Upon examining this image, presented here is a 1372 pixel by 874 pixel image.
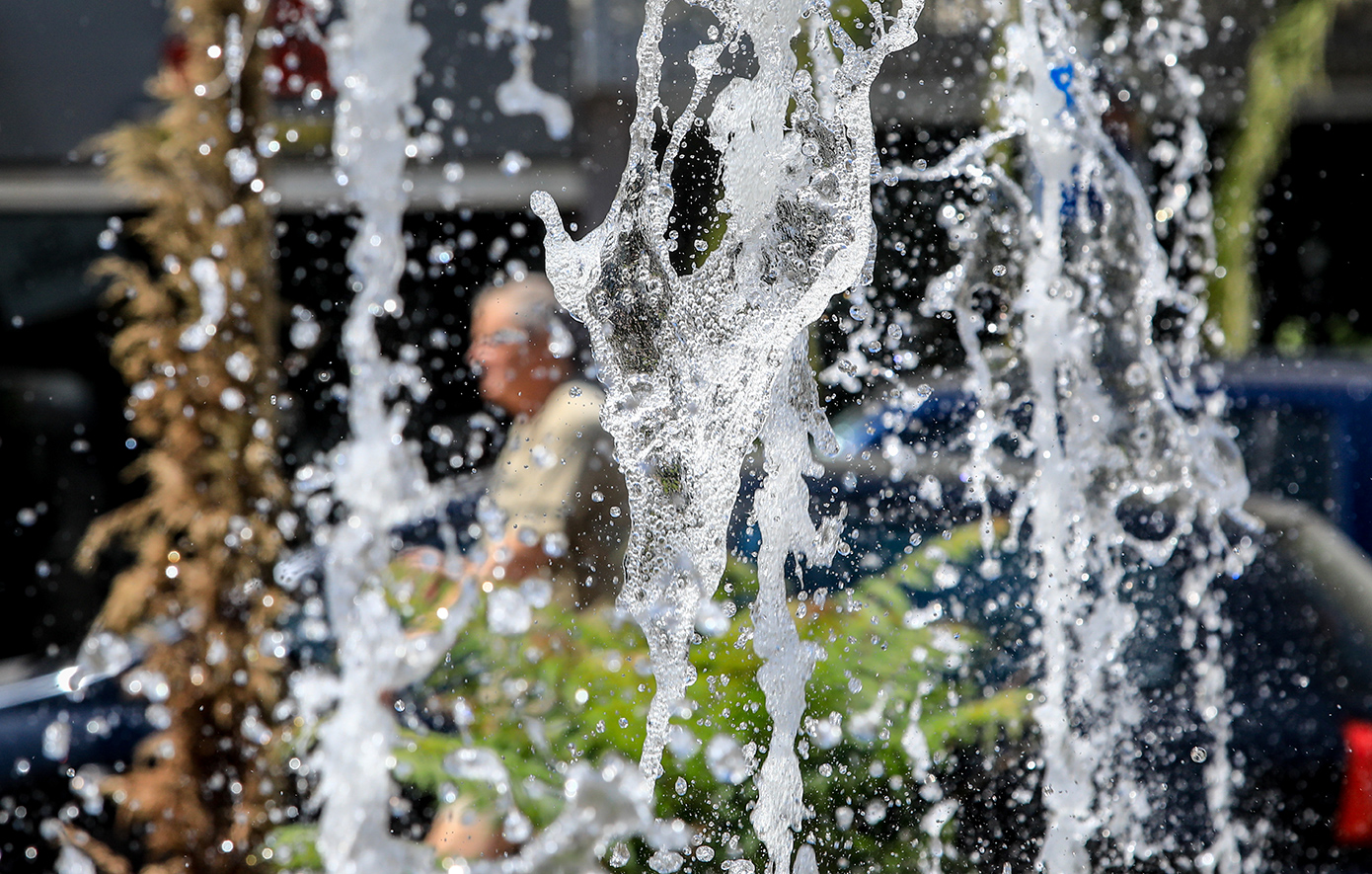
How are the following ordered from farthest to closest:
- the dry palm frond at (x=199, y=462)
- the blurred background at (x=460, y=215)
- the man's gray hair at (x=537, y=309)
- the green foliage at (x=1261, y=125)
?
the green foliage at (x=1261, y=125) → the dry palm frond at (x=199, y=462) → the blurred background at (x=460, y=215) → the man's gray hair at (x=537, y=309)

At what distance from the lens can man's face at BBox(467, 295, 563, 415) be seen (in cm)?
283

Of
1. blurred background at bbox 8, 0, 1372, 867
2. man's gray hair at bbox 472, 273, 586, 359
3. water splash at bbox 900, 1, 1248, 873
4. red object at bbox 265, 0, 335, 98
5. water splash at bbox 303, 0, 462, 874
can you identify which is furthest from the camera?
red object at bbox 265, 0, 335, 98

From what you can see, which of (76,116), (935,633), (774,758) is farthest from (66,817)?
(76,116)

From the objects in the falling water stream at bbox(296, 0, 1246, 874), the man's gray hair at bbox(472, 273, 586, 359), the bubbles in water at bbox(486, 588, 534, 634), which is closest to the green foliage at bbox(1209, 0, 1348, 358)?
the falling water stream at bbox(296, 0, 1246, 874)

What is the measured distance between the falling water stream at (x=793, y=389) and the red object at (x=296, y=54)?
43cm

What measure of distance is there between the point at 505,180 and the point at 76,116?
2.89 metres

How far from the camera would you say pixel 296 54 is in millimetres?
4152

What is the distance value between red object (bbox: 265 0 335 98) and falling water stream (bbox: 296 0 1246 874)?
0.43 metres

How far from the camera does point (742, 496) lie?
2.22 meters

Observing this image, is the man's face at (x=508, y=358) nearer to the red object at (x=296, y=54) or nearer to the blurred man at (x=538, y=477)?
the blurred man at (x=538, y=477)

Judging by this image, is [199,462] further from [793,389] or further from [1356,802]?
[1356,802]

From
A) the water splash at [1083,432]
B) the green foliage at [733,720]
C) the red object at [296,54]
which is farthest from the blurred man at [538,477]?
the red object at [296,54]

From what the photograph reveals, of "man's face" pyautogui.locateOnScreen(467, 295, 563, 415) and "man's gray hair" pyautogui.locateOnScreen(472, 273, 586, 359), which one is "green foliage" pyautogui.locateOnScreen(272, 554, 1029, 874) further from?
"man's gray hair" pyautogui.locateOnScreen(472, 273, 586, 359)

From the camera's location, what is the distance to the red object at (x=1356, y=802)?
8.39 ft
